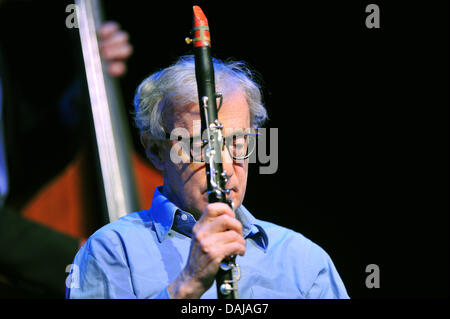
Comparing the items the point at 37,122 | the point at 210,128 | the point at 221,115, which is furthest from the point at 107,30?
the point at 210,128

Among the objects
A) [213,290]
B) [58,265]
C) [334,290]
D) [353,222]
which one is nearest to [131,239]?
[213,290]

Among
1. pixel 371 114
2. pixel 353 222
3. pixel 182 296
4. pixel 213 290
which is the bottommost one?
pixel 353 222

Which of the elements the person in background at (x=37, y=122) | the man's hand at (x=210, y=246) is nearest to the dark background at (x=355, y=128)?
the person in background at (x=37, y=122)

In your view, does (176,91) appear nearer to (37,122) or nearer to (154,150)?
(154,150)

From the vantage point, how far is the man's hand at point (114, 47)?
7.29 feet

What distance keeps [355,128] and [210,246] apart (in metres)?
1.36

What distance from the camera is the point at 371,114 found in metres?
2.27

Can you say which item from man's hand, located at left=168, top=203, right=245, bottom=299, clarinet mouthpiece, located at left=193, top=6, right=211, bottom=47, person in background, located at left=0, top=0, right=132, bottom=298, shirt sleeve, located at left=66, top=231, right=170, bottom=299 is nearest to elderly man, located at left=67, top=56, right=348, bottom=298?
shirt sleeve, located at left=66, top=231, right=170, bottom=299

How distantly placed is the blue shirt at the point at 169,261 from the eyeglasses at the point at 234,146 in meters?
0.17

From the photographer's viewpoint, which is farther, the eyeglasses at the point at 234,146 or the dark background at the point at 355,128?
the dark background at the point at 355,128

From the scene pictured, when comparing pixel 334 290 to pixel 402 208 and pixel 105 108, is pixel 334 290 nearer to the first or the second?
pixel 402 208

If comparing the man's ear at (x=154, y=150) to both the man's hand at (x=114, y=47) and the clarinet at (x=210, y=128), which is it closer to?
the clarinet at (x=210, y=128)

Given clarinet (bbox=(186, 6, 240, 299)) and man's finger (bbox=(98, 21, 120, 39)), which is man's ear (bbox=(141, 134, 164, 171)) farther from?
man's finger (bbox=(98, 21, 120, 39))
